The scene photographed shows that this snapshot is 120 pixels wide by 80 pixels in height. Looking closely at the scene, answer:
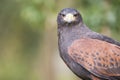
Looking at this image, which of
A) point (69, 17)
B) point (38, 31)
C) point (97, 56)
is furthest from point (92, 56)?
point (38, 31)

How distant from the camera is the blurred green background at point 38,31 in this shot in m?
15.4

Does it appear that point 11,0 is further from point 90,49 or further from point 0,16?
point 90,49

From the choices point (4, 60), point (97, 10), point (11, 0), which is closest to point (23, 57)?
point (4, 60)

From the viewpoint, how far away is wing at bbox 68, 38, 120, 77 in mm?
11312

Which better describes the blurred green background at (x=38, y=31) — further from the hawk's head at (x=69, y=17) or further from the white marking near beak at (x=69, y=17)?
the white marking near beak at (x=69, y=17)

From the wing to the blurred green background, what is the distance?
3.42m

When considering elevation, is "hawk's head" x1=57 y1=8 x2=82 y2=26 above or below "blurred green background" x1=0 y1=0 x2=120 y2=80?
above

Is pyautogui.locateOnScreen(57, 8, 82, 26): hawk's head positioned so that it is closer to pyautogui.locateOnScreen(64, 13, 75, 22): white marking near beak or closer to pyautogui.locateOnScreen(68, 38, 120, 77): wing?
pyautogui.locateOnScreen(64, 13, 75, 22): white marking near beak

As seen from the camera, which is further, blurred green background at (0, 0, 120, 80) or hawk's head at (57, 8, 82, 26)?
blurred green background at (0, 0, 120, 80)

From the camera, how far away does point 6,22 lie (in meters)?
20.8

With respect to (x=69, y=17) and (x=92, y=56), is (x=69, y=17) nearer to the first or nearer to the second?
(x=69, y=17)

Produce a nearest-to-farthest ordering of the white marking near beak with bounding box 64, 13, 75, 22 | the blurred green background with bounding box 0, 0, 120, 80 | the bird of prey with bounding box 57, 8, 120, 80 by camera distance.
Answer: the bird of prey with bounding box 57, 8, 120, 80
the white marking near beak with bounding box 64, 13, 75, 22
the blurred green background with bounding box 0, 0, 120, 80

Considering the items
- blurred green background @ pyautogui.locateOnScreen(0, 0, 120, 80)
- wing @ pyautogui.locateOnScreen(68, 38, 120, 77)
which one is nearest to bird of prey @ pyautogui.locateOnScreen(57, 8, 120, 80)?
wing @ pyautogui.locateOnScreen(68, 38, 120, 77)

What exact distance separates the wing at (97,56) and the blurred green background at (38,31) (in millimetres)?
3418
